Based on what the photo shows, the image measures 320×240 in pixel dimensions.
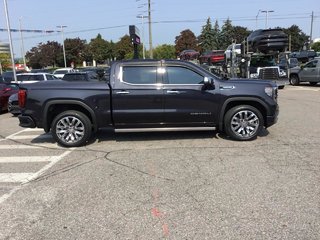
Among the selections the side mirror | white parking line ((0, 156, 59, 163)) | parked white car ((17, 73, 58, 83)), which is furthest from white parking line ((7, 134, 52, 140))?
parked white car ((17, 73, 58, 83))

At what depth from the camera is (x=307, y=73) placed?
77.6ft

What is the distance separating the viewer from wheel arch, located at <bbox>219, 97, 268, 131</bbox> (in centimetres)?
785

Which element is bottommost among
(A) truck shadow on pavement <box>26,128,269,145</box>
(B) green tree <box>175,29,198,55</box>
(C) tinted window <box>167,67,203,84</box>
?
(A) truck shadow on pavement <box>26,128,269,145</box>

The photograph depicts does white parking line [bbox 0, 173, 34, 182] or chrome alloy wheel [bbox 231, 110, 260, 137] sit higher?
chrome alloy wheel [bbox 231, 110, 260, 137]

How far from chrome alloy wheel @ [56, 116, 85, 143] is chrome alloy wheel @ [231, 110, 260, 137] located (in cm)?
326

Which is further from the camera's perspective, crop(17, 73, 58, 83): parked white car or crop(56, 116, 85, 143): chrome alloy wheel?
crop(17, 73, 58, 83): parked white car

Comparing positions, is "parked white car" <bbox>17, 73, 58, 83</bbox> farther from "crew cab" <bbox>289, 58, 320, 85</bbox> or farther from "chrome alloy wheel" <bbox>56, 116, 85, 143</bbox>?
"crew cab" <bbox>289, 58, 320, 85</bbox>

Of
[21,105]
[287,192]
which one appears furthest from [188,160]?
[21,105]

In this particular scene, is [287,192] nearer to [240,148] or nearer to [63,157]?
[240,148]

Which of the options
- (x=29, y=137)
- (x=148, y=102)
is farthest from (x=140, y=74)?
(x=29, y=137)

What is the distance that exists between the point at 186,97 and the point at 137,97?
40.3 inches

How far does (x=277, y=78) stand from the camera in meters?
21.8

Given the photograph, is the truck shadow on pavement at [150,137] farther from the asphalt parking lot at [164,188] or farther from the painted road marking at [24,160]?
the painted road marking at [24,160]

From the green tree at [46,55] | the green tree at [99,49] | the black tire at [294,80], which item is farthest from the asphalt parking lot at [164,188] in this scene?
the green tree at [99,49]
